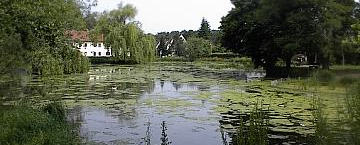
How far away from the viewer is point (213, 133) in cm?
1245

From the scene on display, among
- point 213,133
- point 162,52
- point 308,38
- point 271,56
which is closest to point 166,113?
point 213,133

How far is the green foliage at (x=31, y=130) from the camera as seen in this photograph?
838 cm

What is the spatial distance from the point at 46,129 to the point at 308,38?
68.3ft

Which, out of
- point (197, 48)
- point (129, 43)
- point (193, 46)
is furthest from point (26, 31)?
point (197, 48)

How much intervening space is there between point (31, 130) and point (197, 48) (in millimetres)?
71493

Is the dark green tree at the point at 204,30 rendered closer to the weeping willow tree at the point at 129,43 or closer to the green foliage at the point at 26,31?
the weeping willow tree at the point at 129,43

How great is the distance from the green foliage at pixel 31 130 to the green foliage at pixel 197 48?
6917 centimetres

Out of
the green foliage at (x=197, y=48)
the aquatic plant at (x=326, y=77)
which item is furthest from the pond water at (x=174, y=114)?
the green foliage at (x=197, y=48)

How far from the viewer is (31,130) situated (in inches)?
373

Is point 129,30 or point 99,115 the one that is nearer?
point 99,115

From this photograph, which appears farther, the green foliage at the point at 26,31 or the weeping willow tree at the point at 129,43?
the weeping willow tree at the point at 129,43

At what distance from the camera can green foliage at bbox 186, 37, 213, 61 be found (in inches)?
3140

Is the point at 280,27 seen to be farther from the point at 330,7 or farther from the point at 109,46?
the point at 109,46

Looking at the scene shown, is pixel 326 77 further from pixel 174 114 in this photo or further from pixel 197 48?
pixel 197 48
